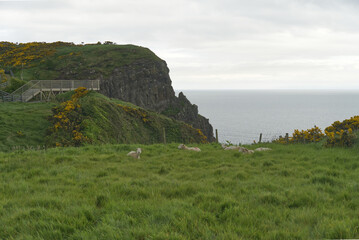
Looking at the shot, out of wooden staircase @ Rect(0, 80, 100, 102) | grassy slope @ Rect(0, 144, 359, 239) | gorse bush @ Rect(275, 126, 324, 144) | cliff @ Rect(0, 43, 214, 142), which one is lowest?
grassy slope @ Rect(0, 144, 359, 239)

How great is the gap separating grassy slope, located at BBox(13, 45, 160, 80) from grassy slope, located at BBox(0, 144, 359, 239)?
5544 centimetres

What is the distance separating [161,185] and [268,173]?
4.74 m

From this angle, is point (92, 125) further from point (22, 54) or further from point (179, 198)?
point (22, 54)

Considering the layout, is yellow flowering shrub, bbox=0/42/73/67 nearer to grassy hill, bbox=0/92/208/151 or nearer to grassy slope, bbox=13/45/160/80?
grassy slope, bbox=13/45/160/80

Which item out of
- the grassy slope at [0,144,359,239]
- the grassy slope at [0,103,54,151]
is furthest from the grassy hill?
the grassy slope at [0,144,359,239]

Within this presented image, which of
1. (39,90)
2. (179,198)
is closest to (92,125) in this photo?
(179,198)

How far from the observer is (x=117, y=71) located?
75125 millimetres

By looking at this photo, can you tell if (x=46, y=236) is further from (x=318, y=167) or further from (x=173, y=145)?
(x=173, y=145)

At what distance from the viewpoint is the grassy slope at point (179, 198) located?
5715 mm

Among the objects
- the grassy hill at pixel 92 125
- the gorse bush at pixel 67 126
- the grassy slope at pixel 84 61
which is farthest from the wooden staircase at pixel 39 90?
the grassy slope at pixel 84 61

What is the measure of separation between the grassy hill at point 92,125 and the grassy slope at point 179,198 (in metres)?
7.68

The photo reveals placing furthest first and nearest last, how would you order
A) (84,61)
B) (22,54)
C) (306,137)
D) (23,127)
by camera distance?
(84,61) < (22,54) < (23,127) < (306,137)

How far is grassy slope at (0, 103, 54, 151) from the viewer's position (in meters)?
20.2

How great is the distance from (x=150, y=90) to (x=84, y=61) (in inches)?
831
